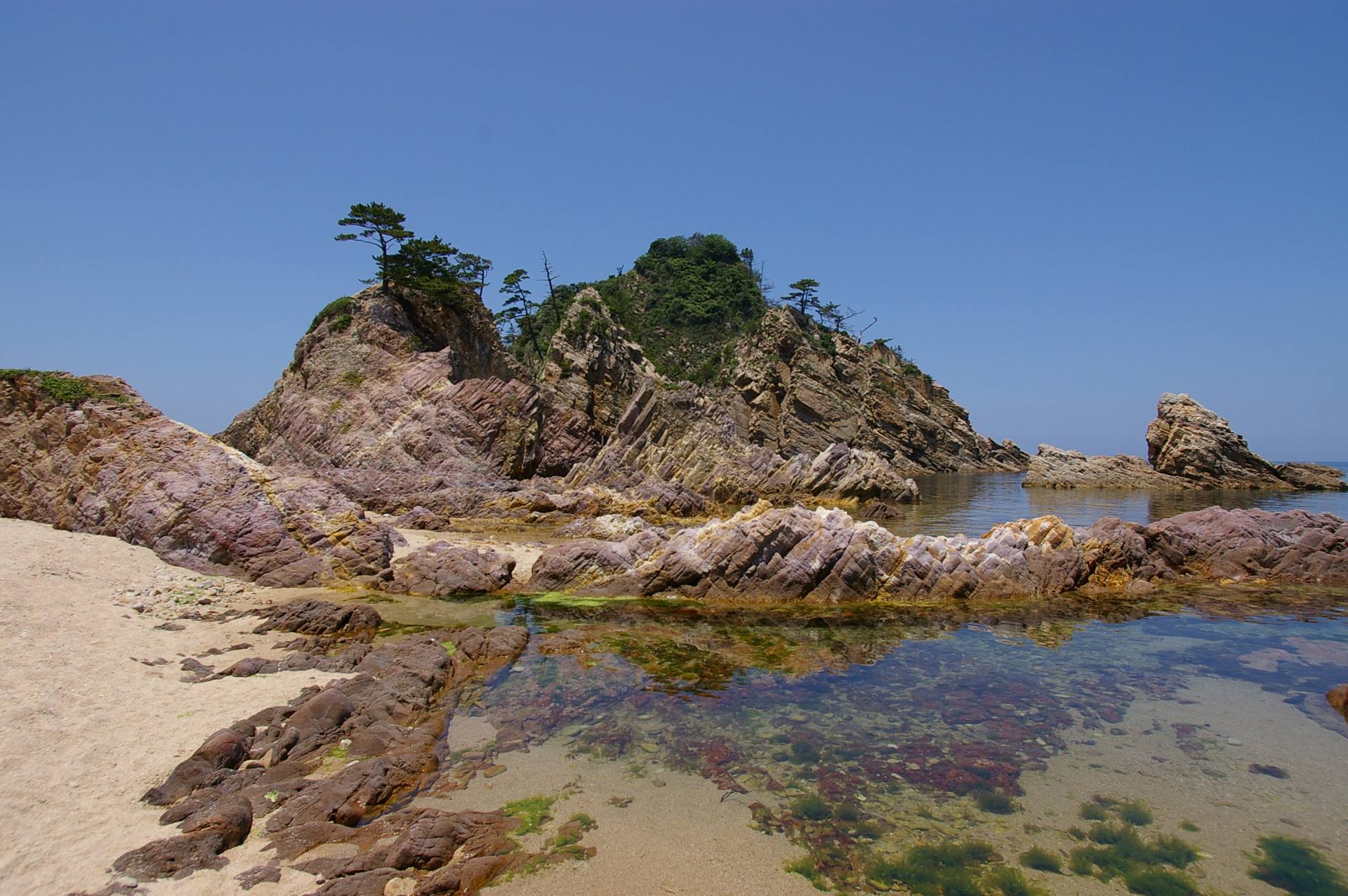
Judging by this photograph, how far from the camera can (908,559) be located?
17.0 meters

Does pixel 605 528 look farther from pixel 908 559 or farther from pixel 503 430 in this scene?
pixel 503 430

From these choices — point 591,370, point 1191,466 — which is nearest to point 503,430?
point 591,370

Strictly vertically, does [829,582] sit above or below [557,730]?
above

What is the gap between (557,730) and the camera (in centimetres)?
927

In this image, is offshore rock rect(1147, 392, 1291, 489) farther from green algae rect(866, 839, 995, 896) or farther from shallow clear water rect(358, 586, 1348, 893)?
green algae rect(866, 839, 995, 896)

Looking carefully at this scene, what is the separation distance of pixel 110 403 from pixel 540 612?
13.3 metres

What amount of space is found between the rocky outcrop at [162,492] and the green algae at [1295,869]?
644 inches

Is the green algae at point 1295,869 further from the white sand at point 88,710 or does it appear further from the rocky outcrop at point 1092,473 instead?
the rocky outcrop at point 1092,473

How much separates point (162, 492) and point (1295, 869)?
813 inches

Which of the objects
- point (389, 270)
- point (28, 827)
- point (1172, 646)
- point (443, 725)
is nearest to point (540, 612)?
point (443, 725)

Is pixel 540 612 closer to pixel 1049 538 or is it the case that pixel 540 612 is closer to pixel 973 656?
pixel 973 656

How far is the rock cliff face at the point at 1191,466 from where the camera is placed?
47938 millimetres

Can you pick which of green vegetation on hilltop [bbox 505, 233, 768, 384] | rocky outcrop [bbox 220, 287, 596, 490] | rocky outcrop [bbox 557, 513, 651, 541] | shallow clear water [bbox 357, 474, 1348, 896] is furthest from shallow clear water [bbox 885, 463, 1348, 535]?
green vegetation on hilltop [bbox 505, 233, 768, 384]

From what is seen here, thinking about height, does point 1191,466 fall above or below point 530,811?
above
